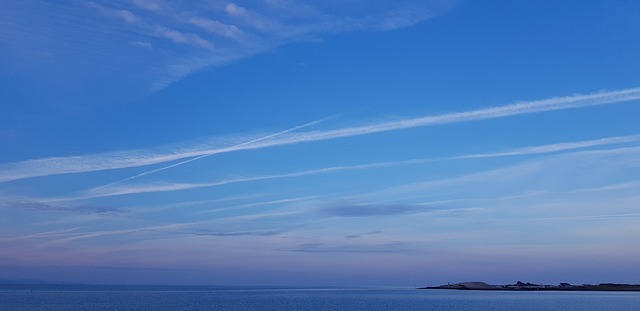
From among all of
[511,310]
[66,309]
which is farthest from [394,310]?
[66,309]

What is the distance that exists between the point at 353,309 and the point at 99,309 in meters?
36.8

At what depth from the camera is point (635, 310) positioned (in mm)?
84812

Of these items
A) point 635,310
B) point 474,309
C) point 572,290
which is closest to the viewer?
point 635,310

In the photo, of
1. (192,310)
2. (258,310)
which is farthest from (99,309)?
(258,310)

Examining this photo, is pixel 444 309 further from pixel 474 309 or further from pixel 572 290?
pixel 572 290

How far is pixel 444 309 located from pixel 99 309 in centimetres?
4990

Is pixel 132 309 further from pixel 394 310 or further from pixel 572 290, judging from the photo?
pixel 572 290

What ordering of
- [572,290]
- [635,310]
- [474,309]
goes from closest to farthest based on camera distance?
[635,310] → [474,309] → [572,290]

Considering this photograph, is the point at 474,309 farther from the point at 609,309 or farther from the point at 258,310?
the point at 258,310

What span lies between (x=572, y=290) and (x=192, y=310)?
145719 mm

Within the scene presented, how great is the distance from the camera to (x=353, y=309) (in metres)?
92.9

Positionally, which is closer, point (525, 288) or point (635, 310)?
point (635, 310)

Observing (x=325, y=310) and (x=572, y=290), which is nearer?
(x=325, y=310)

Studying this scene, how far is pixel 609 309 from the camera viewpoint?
88.2m
